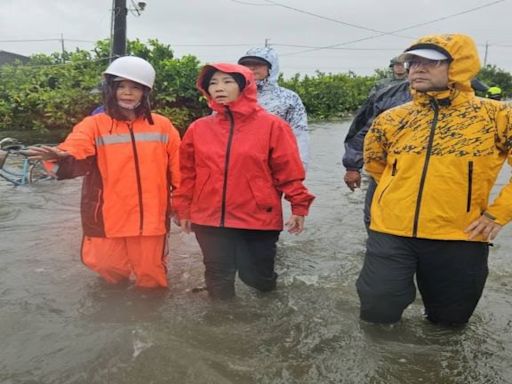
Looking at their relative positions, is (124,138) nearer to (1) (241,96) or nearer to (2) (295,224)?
(1) (241,96)

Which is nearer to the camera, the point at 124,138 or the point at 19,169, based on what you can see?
the point at 124,138

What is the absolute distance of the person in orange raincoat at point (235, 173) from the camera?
3.59 m

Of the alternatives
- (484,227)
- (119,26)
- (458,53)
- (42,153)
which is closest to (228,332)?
(42,153)

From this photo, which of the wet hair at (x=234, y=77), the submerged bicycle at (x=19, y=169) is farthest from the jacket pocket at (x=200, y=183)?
the submerged bicycle at (x=19, y=169)

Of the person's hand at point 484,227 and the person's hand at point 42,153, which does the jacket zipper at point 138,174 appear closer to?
the person's hand at point 42,153

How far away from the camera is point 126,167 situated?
3.78 meters

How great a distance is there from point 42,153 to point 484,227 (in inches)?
102

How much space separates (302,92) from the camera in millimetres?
23281

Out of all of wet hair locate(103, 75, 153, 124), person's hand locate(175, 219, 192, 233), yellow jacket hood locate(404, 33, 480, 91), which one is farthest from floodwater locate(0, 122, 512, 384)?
yellow jacket hood locate(404, 33, 480, 91)

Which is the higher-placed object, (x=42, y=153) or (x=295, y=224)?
(x=42, y=153)

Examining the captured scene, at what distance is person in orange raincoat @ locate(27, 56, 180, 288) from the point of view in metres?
3.73

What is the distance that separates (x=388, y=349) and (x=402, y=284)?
0.56 metres

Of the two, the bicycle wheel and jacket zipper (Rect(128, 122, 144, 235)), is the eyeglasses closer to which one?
jacket zipper (Rect(128, 122, 144, 235))

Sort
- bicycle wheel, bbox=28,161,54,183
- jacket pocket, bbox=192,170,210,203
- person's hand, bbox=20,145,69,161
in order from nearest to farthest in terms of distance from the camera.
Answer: person's hand, bbox=20,145,69,161
jacket pocket, bbox=192,170,210,203
bicycle wheel, bbox=28,161,54,183
